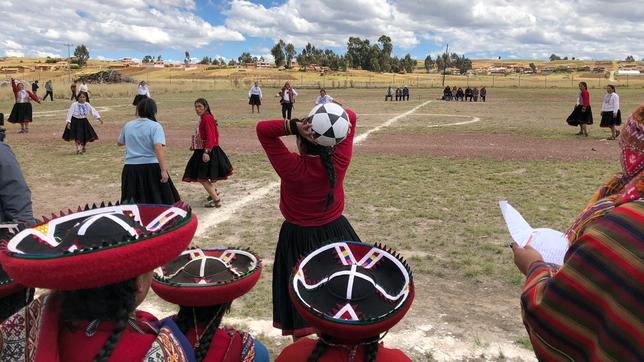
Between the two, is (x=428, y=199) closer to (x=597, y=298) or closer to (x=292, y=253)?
(x=292, y=253)

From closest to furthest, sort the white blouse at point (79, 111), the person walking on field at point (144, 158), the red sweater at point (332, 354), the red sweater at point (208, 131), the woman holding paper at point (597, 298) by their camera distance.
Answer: the woman holding paper at point (597, 298) < the red sweater at point (332, 354) < the person walking on field at point (144, 158) < the red sweater at point (208, 131) < the white blouse at point (79, 111)

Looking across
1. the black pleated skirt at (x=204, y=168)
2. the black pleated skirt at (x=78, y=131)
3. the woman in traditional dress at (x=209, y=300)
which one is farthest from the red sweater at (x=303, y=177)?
the black pleated skirt at (x=78, y=131)

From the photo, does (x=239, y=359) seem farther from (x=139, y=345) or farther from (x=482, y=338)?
(x=482, y=338)

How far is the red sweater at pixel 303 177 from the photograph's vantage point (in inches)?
129

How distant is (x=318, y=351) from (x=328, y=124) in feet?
4.88

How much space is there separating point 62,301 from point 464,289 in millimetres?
4379

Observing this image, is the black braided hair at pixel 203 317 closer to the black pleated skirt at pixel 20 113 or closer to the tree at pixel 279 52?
the black pleated skirt at pixel 20 113

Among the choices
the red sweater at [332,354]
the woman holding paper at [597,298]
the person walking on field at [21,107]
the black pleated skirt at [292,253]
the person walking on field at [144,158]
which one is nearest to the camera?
the woman holding paper at [597,298]

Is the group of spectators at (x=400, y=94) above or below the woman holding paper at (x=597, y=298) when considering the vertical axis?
below

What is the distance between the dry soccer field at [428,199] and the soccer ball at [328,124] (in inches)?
78.8

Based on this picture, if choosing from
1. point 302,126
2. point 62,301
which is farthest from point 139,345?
point 302,126

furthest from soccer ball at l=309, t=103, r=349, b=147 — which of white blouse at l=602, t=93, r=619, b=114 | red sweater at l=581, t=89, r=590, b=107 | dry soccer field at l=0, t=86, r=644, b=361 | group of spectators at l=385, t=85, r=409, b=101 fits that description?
group of spectators at l=385, t=85, r=409, b=101

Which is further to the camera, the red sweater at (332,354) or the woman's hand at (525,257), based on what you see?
the red sweater at (332,354)

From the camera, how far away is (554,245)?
1.99 m
